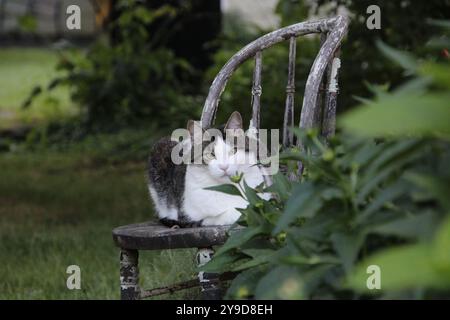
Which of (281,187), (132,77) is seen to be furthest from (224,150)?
(132,77)

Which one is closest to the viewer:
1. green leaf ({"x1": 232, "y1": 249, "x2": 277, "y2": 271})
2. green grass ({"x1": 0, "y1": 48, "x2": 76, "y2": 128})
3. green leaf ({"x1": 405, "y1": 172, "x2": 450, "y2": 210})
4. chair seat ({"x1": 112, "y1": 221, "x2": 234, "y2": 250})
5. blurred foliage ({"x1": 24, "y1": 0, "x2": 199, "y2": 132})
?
green leaf ({"x1": 405, "y1": 172, "x2": 450, "y2": 210})

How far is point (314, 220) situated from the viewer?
192 cm

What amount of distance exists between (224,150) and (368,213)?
4.45ft

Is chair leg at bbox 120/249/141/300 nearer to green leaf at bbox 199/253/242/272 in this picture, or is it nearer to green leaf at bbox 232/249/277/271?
green leaf at bbox 199/253/242/272

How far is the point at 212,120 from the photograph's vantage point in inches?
132

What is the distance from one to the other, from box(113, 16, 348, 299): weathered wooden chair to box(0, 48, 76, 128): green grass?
4.93m

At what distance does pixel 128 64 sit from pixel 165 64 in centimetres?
37

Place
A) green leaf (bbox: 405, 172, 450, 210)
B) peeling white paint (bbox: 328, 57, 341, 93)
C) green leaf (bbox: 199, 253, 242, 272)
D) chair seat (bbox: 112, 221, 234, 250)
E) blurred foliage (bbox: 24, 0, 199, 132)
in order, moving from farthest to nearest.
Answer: blurred foliage (bbox: 24, 0, 199, 132)
peeling white paint (bbox: 328, 57, 341, 93)
chair seat (bbox: 112, 221, 234, 250)
green leaf (bbox: 199, 253, 242, 272)
green leaf (bbox: 405, 172, 450, 210)

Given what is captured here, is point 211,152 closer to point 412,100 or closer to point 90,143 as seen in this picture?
point 412,100

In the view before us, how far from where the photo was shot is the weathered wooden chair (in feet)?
9.37

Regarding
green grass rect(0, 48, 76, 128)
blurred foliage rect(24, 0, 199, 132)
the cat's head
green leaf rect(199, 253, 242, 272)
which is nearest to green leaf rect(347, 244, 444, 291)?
green leaf rect(199, 253, 242, 272)

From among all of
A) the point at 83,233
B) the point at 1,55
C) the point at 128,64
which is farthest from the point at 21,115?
the point at 83,233

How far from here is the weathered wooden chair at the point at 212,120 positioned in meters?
2.86
